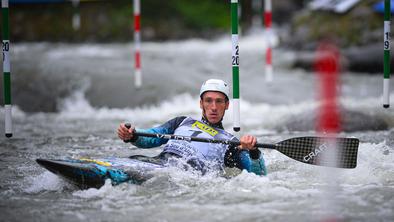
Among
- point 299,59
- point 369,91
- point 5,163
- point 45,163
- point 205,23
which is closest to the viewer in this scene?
point 45,163

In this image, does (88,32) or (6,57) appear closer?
(6,57)

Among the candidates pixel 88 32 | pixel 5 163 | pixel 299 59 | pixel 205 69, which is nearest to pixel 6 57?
pixel 5 163

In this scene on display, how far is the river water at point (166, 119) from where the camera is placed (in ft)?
14.4

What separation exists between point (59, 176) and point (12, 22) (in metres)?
12.2

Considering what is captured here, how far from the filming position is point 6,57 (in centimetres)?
625

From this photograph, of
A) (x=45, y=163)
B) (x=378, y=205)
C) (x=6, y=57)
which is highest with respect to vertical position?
(x=6, y=57)

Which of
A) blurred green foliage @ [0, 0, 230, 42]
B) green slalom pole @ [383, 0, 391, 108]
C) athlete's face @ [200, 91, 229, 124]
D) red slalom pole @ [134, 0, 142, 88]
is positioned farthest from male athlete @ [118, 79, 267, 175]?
blurred green foliage @ [0, 0, 230, 42]

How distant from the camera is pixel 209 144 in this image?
17.4 ft

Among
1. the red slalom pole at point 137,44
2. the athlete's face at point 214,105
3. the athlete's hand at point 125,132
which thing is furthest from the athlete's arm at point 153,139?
the red slalom pole at point 137,44

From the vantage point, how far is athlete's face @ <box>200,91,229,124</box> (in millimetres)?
5371

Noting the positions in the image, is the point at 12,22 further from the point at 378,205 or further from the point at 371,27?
the point at 378,205

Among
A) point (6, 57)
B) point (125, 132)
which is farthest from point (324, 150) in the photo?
point (6, 57)

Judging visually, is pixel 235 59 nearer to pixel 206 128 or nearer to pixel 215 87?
pixel 215 87

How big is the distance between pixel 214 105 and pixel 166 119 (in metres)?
3.50
